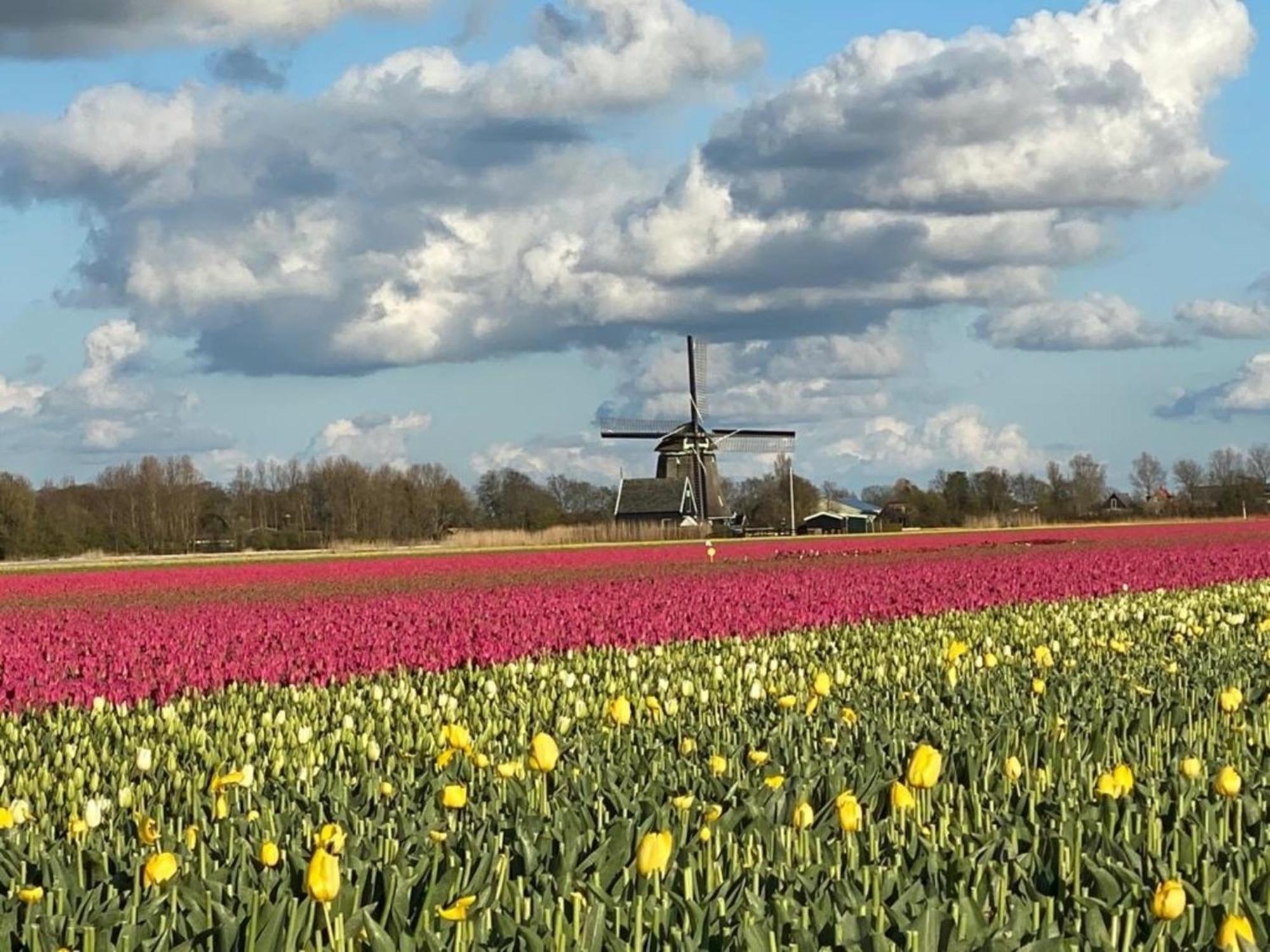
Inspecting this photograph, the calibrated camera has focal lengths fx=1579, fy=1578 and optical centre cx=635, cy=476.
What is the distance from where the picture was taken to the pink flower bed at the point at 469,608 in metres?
12.7

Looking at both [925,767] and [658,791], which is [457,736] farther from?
[925,767]

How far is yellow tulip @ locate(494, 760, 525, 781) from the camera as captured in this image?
5.44 metres

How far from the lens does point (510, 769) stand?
17.9 ft

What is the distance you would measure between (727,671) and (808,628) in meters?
4.56

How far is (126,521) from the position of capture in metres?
100

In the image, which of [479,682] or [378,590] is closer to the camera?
[479,682]

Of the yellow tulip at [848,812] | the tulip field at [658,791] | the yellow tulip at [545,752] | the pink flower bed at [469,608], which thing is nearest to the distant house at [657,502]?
the pink flower bed at [469,608]

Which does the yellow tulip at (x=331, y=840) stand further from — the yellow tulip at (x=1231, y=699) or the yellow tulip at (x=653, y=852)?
the yellow tulip at (x=1231, y=699)

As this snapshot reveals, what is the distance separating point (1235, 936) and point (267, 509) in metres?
115

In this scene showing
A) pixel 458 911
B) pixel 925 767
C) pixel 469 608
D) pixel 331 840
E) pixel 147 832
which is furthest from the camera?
pixel 469 608

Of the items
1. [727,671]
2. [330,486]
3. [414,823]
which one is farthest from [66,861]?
[330,486]

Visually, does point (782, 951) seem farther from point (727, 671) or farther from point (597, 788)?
point (727, 671)

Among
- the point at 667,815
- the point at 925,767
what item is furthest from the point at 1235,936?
the point at 667,815

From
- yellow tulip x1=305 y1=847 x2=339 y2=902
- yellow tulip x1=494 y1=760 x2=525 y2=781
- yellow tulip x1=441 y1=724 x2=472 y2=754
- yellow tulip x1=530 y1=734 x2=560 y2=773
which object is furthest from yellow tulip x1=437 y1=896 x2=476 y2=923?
yellow tulip x1=441 y1=724 x2=472 y2=754
